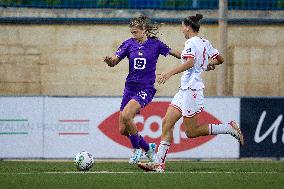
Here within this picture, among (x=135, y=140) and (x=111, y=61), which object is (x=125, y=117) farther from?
(x=111, y=61)

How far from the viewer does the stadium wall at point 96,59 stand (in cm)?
2012

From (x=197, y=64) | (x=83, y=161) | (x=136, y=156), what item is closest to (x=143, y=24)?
(x=197, y=64)

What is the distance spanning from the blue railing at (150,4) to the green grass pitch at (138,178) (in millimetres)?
7501

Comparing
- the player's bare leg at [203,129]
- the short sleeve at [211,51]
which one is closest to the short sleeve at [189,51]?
the short sleeve at [211,51]

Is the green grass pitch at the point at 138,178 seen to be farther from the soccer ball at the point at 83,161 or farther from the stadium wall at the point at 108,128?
the stadium wall at the point at 108,128

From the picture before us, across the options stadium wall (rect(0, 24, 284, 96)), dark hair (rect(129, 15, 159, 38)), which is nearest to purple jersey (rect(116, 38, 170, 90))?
dark hair (rect(129, 15, 159, 38))

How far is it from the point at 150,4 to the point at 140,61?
6.96 m

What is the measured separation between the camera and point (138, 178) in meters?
11.1

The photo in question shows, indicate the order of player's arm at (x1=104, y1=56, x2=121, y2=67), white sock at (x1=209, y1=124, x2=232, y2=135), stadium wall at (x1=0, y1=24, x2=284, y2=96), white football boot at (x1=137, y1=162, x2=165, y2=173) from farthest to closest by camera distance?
1. stadium wall at (x1=0, y1=24, x2=284, y2=96)
2. player's arm at (x1=104, y1=56, x2=121, y2=67)
3. white sock at (x1=209, y1=124, x2=232, y2=135)
4. white football boot at (x1=137, y1=162, x2=165, y2=173)

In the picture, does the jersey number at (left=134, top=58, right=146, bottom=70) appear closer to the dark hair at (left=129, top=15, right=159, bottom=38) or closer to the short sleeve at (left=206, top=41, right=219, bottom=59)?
the dark hair at (left=129, top=15, right=159, bottom=38)

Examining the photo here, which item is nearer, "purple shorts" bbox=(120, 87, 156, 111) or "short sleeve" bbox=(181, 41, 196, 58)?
"short sleeve" bbox=(181, 41, 196, 58)

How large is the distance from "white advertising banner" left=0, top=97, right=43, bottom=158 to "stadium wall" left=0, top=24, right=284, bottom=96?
134 inches

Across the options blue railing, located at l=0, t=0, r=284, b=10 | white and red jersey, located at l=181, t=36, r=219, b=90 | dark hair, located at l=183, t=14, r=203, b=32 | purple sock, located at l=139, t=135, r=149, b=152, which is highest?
blue railing, located at l=0, t=0, r=284, b=10

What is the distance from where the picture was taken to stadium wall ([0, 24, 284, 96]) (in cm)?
2012
